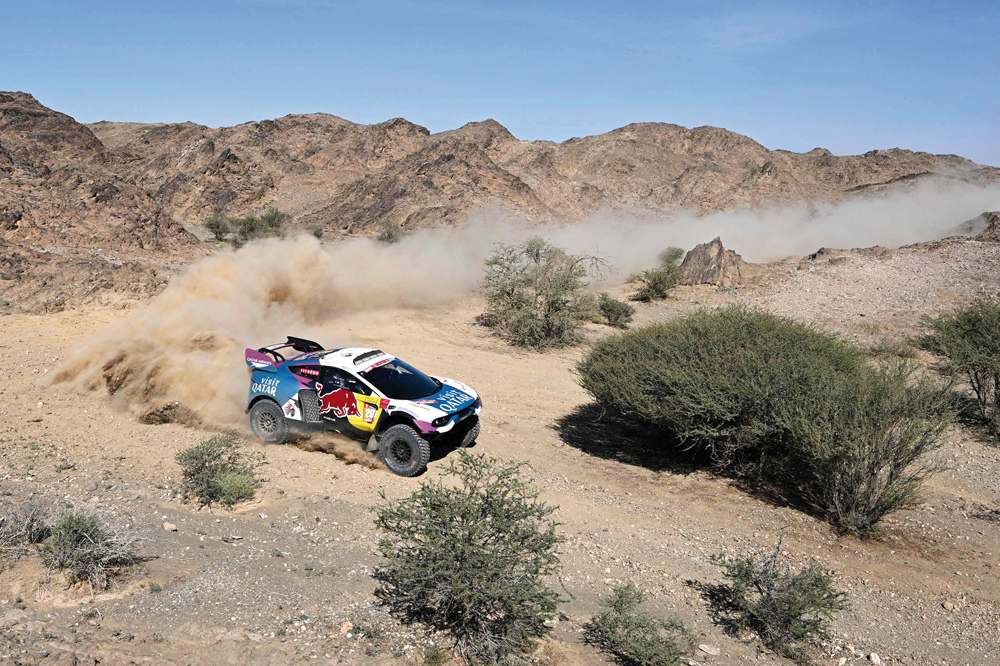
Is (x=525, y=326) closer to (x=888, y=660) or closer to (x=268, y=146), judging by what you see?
(x=888, y=660)

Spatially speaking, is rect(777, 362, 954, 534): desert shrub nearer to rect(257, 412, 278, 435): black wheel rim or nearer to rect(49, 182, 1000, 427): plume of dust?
rect(257, 412, 278, 435): black wheel rim

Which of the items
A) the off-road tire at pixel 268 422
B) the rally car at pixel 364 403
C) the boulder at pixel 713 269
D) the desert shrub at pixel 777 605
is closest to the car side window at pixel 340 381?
the rally car at pixel 364 403

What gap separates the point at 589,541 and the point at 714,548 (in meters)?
1.59

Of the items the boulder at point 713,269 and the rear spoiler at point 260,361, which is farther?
the boulder at point 713,269

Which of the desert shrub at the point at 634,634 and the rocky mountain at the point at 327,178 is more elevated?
the rocky mountain at the point at 327,178

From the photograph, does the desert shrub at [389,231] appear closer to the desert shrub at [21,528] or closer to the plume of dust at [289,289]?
the plume of dust at [289,289]

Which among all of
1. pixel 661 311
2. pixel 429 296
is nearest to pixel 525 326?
pixel 429 296

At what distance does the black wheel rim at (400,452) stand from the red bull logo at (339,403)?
686mm

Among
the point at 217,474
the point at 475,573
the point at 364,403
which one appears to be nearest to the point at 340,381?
the point at 364,403

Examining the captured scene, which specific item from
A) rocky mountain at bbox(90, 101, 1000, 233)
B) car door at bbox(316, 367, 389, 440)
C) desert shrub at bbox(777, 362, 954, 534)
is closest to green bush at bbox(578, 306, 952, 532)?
desert shrub at bbox(777, 362, 954, 534)

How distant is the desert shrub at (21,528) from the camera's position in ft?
21.9

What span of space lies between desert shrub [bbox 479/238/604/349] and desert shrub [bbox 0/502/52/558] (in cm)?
1442

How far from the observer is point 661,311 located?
26.5 metres

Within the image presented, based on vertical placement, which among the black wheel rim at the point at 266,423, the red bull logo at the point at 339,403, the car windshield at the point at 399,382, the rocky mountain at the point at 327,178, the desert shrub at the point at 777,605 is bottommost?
the desert shrub at the point at 777,605
